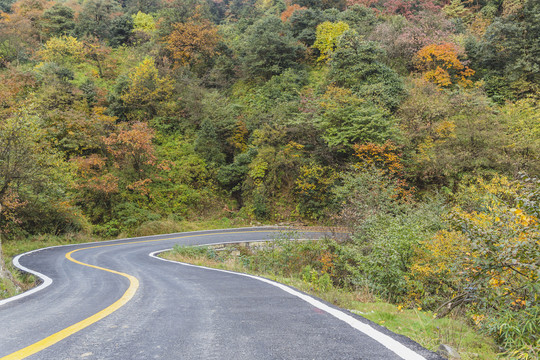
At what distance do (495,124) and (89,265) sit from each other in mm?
20031

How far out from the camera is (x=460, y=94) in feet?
56.1

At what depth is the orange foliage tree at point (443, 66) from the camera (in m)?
19.8

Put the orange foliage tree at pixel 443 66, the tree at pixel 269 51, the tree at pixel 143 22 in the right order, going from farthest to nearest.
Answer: the tree at pixel 143 22
the tree at pixel 269 51
the orange foliage tree at pixel 443 66

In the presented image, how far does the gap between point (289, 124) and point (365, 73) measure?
6.53 meters

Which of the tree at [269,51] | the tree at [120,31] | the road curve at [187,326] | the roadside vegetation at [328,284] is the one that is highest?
the tree at [120,31]

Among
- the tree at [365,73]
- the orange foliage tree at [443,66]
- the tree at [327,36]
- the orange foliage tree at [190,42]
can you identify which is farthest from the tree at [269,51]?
the orange foliage tree at [443,66]

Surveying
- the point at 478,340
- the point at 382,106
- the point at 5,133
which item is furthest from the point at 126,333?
the point at 382,106

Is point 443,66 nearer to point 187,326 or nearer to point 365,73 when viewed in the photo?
point 365,73

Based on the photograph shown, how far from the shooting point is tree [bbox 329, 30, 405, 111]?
703 inches

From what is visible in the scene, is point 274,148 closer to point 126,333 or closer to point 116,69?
point 126,333

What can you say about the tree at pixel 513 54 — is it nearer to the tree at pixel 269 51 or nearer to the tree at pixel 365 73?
the tree at pixel 365 73

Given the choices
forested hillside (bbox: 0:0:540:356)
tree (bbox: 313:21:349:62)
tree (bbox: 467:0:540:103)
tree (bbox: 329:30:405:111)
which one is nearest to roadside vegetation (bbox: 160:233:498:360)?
forested hillside (bbox: 0:0:540:356)

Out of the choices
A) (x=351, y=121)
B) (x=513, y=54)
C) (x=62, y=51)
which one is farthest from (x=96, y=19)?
(x=513, y=54)

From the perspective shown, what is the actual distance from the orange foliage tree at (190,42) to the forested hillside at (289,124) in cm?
18
